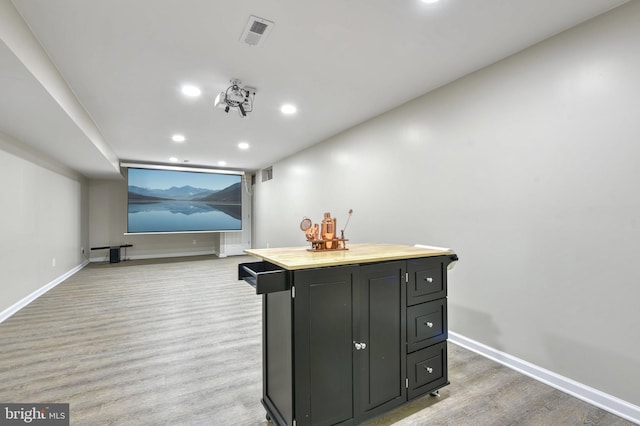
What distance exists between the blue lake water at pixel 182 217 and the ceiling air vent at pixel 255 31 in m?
6.64

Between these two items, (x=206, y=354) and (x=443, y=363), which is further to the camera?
(x=206, y=354)

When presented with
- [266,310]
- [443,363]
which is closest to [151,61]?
[266,310]

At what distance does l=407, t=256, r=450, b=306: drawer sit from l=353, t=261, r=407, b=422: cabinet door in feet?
0.25

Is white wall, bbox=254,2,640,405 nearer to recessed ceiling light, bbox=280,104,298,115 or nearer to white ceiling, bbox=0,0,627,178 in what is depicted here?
white ceiling, bbox=0,0,627,178

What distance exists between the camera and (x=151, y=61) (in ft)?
8.29

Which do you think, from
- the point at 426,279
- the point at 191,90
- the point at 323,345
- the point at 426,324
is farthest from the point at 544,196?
the point at 191,90

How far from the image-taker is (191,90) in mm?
3111

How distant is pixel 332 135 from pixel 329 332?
3805mm

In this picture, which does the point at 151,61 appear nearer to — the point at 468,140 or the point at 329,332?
the point at 329,332

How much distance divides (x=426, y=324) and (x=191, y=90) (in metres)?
3.23

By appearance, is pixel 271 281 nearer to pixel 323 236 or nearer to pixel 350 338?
pixel 350 338

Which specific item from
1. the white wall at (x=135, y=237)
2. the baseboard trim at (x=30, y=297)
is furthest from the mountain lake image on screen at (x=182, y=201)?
the baseboard trim at (x=30, y=297)

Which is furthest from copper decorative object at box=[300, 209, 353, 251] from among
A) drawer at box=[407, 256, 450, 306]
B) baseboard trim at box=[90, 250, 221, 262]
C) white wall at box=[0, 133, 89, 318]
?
baseboard trim at box=[90, 250, 221, 262]

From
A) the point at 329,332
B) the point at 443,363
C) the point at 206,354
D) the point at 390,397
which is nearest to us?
the point at 329,332
